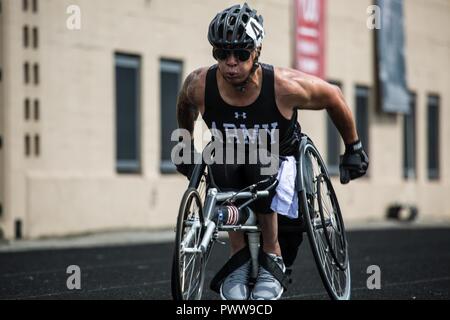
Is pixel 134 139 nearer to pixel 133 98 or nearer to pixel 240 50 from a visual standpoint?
pixel 133 98

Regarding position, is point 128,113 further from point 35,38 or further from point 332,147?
point 332,147

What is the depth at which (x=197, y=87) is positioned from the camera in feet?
21.9

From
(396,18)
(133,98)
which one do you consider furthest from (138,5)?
(396,18)

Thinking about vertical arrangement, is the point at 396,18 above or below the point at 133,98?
above

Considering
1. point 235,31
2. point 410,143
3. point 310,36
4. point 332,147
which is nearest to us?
point 235,31

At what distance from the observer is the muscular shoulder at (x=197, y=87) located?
6.65m

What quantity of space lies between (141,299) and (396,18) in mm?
19698

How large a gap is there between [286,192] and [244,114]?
554mm

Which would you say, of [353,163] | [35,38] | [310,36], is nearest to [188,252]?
[353,163]

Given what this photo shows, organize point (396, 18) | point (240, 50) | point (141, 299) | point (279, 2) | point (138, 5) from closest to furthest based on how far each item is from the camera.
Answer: point (240, 50), point (141, 299), point (138, 5), point (279, 2), point (396, 18)

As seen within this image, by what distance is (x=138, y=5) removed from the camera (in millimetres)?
20078

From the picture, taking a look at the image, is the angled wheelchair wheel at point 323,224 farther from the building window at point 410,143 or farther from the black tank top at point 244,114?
the building window at point 410,143

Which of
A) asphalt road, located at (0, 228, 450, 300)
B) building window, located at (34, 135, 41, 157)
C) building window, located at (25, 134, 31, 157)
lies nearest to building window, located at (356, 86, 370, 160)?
asphalt road, located at (0, 228, 450, 300)

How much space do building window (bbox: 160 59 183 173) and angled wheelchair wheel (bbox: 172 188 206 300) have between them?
1486 cm
